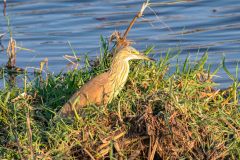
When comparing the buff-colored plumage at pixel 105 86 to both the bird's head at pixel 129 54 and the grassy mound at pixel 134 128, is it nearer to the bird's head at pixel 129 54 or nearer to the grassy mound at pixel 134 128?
the bird's head at pixel 129 54

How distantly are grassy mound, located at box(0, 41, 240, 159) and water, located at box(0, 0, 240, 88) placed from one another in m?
3.85

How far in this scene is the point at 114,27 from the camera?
566 inches

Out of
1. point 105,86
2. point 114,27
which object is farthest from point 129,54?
point 114,27

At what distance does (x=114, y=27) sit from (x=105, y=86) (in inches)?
277

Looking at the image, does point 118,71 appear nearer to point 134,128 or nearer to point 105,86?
point 105,86

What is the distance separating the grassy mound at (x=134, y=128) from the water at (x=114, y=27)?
3.85 metres

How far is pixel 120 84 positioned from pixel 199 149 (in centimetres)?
111

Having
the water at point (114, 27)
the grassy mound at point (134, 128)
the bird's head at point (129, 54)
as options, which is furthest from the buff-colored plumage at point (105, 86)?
the water at point (114, 27)

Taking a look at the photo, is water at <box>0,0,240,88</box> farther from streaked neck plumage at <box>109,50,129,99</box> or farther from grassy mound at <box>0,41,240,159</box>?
grassy mound at <box>0,41,240,159</box>

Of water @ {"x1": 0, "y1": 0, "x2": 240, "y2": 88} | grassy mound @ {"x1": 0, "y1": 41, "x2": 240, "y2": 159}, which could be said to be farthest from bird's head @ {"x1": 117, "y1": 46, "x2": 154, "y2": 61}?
water @ {"x1": 0, "y1": 0, "x2": 240, "y2": 88}

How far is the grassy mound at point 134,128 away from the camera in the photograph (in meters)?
6.54

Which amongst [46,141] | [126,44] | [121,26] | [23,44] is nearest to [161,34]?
[121,26]

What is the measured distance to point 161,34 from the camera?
45.6 ft

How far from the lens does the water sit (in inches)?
496
